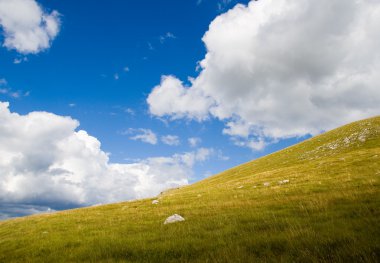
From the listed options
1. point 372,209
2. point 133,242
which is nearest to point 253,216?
point 372,209

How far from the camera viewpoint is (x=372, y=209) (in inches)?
457

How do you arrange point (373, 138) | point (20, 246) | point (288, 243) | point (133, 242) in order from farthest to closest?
point (373, 138)
point (20, 246)
point (133, 242)
point (288, 243)

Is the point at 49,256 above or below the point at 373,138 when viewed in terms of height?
below

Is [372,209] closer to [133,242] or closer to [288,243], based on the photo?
[288,243]

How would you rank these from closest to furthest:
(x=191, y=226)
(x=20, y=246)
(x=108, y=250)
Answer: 1. (x=108, y=250)
2. (x=191, y=226)
3. (x=20, y=246)

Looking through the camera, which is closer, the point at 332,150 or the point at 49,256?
the point at 49,256

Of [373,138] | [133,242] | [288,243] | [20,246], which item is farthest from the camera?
[373,138]

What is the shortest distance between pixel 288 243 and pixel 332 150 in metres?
58.8

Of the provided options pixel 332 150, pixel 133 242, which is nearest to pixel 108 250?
pixel 133 242

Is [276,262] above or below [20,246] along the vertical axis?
below

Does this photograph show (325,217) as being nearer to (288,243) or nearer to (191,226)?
(288,243)


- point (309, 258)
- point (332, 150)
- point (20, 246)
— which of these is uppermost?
point (332, 150)

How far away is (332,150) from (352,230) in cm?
5754

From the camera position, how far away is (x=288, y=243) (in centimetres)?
820
